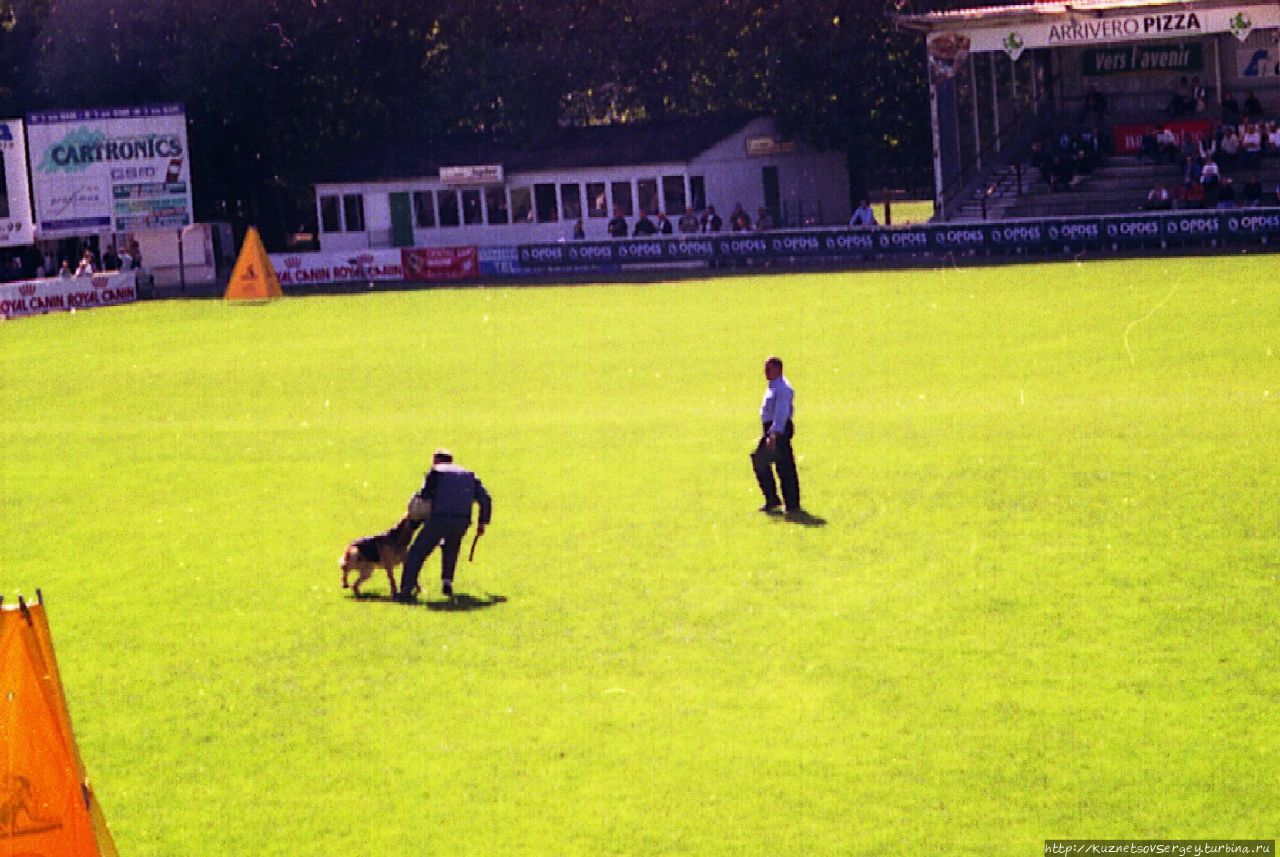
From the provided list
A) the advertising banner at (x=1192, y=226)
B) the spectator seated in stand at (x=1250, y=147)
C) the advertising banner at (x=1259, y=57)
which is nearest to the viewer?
the advertising banner at (x=1192, y=226)

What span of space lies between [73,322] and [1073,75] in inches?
1217

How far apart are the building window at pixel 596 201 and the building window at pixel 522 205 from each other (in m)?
2.30

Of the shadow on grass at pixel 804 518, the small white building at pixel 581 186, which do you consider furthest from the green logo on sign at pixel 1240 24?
the shadow on grass at pixel 804 518

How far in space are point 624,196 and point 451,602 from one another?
50.4 meters

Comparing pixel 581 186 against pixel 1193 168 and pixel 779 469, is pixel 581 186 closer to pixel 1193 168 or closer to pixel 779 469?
pixel 1193 168

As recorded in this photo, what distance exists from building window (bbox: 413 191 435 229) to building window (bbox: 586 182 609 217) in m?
6.21

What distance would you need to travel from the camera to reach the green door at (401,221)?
7031 centimetres

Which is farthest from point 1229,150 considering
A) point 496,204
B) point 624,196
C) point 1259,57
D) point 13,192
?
point 13,192

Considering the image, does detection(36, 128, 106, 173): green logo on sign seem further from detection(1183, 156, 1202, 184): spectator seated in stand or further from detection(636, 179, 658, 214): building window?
detection(1183, 156, 1202, 184): spectator seated in stand

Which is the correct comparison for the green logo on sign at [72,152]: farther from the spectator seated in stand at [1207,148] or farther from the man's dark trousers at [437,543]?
the man's dark trousers at [437,543]

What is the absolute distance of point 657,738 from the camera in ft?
42.3

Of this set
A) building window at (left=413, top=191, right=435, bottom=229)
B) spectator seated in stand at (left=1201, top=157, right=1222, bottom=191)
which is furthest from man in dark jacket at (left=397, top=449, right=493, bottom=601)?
building window at (left=413, top=191, right=435, bottom=229)

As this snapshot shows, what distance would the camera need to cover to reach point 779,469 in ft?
66.3

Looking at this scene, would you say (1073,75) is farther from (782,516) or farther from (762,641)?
(762,641)
